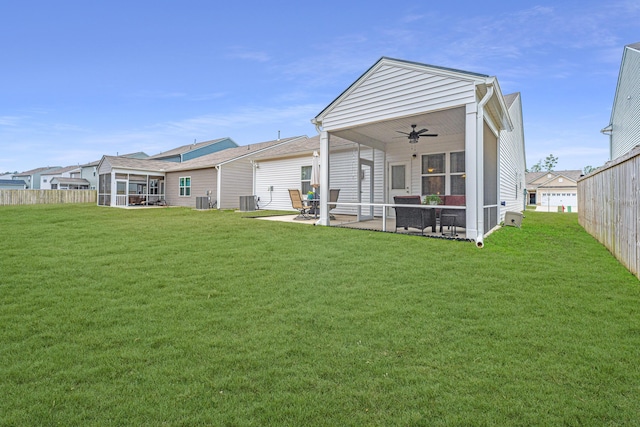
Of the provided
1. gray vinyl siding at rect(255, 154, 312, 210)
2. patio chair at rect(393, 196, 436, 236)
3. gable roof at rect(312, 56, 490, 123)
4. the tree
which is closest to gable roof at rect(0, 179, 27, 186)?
gray vinyl siding at rect(255, 154, 312, 210)

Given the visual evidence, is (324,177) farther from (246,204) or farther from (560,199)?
(560,199)

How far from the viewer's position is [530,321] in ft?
9.57

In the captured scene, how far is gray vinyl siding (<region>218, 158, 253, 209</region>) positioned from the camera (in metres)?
18.3

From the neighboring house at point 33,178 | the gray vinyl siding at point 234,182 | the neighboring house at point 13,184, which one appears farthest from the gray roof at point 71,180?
the gray vinyl siding at point 234,182

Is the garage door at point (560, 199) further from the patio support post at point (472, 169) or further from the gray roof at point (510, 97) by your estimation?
the patio support post at point (472, 169)

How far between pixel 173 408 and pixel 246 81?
19061mm

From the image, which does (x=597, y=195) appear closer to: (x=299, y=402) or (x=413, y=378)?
(x=413, y=378)

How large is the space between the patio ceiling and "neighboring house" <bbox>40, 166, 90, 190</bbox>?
139 feet

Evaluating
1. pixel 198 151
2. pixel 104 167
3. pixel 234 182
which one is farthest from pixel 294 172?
pixel 198 151

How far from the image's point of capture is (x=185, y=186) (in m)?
21.3

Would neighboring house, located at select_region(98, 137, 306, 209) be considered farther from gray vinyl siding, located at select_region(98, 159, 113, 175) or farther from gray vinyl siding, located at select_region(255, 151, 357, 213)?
gray vinyl siding, located at select_region(255, 151, 357, 213)

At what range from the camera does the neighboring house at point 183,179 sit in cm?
1865

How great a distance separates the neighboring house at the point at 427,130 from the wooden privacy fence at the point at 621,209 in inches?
82.0

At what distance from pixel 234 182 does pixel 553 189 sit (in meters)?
41.9
